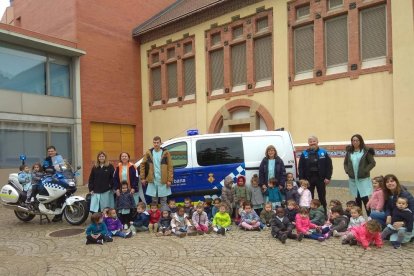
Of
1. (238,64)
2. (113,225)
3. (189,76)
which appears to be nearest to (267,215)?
(113,225)

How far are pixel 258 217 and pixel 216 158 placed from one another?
174 centimetres

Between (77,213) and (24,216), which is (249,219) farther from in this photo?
(24,216)

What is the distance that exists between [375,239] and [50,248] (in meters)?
5.35

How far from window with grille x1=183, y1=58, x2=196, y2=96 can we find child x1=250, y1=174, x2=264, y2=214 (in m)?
12.6

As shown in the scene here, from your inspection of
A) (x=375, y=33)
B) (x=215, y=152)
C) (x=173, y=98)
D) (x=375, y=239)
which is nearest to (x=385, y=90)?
(x=375, y=33)

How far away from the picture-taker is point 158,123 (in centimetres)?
2142

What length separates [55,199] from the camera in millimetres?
8258

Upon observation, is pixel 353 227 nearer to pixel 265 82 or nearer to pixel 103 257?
pixel 103 257

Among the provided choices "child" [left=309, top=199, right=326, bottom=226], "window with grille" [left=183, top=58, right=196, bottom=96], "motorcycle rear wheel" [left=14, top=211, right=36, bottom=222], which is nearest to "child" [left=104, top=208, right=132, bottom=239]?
"motorcycle rear wheel" [left=14, top=211, right=36, bottom=222]

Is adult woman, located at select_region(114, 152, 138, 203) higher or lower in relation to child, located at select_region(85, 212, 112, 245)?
higher

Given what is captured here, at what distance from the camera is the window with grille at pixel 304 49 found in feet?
50.9

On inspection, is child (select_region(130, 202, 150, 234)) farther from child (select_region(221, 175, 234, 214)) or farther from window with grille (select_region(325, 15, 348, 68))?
window with grille (select_region(325, 15, 348, 68))

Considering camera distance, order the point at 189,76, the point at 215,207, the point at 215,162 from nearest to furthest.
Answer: the point at 215,207, the point at 215,162, the point at 189,76

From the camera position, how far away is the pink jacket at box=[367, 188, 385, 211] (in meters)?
6.44
